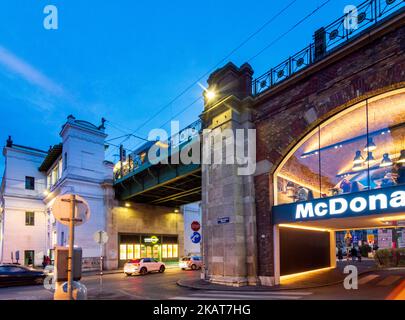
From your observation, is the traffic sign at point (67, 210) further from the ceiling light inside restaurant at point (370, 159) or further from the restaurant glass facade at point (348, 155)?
the ceiling light inside restaurant at point (370, 159)

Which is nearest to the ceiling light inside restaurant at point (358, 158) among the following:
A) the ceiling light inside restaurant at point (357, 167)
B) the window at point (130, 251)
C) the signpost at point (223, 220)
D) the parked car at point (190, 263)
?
the ceiling light inside restaurant at point (357, 167)

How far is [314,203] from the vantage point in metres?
14.0

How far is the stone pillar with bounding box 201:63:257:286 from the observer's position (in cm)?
1590

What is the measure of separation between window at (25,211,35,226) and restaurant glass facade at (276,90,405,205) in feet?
112

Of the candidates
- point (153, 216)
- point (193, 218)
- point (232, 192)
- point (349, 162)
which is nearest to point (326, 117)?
point (349, 162)

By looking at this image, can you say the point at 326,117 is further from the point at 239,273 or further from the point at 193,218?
the point at 193,218

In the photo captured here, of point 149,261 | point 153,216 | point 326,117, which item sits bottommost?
point 149,261

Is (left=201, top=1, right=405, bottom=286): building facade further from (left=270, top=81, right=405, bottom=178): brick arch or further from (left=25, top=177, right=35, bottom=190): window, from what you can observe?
(left=25, top=177, right=35, bottom=190): window

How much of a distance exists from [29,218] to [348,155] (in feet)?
123

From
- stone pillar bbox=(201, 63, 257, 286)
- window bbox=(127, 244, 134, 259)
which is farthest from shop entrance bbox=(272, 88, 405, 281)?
window bbox=(127, 244, 134, 259)

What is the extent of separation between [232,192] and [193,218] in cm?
2691

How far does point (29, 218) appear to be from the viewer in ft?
131

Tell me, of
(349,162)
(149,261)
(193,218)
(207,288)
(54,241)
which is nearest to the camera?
(207,288)

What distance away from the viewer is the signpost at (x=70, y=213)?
5.92 m
